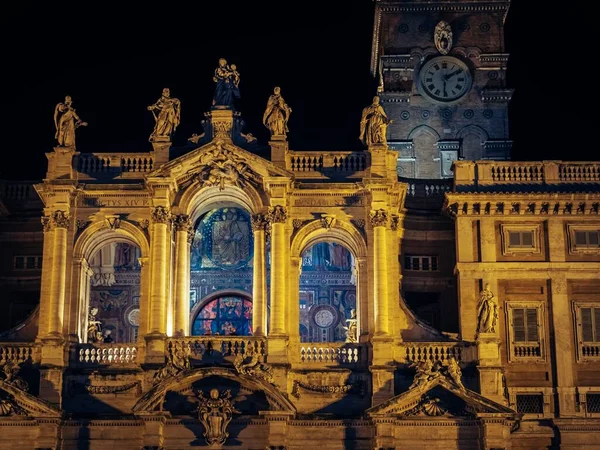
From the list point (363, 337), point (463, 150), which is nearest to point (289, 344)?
point (363, 337)

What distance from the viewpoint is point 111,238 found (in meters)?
52.3

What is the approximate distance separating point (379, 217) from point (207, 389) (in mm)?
9582

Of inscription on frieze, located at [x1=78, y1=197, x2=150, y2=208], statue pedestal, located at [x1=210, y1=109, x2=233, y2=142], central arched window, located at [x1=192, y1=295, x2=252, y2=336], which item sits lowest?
central arched window, located at [x1=192, y1=295, x2=252, y2=336]

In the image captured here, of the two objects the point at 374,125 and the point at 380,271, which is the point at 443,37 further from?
the point at 380,271

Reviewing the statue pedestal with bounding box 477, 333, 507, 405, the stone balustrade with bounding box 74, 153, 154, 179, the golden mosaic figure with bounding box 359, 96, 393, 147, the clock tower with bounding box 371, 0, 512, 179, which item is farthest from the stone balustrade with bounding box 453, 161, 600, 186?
the stone balustrade with bounding box 74, 153, 154, 179

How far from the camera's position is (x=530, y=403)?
49.8 m

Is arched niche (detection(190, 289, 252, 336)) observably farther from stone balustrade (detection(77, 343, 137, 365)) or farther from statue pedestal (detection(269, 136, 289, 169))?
statue pedestal (detection(269, 136, 289, 169))

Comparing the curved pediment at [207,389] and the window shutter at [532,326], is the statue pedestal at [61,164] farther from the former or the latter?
the window shutter at [532,326]

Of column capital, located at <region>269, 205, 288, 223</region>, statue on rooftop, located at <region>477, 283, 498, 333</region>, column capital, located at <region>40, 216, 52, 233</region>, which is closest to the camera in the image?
statue on rooftop, located at <region>477, 283, 498, 333</region>

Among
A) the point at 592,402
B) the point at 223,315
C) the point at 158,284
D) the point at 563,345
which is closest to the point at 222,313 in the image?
the point at 223,315

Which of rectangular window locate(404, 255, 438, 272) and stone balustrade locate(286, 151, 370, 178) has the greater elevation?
stone balustrade locate(286, 151, 370, 178)

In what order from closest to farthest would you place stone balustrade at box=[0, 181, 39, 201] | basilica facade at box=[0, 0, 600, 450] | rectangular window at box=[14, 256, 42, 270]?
basilica facade at box=[0, 0, 600, 450] < rectangular window at box=[14, 256, 42, 270] < stone balustrade at box=[0, 181, 39, 201]

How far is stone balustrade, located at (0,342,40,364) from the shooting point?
161 feet

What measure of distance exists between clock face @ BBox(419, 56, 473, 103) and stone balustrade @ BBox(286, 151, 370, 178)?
14.7 metres
